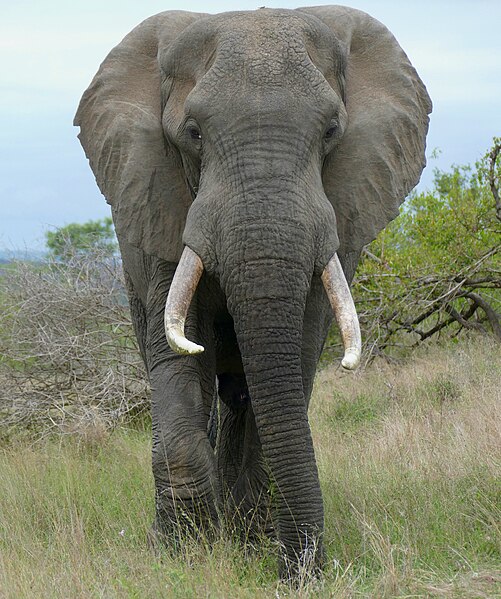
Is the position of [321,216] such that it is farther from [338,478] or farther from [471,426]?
[471,426]

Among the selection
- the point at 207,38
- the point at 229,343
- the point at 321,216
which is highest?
the point at 207,38

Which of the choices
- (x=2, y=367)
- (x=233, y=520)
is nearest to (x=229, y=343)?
(x=233, y=520)

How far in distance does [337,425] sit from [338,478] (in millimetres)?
2624

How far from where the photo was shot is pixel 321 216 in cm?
448

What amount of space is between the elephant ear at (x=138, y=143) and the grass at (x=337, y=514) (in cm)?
139

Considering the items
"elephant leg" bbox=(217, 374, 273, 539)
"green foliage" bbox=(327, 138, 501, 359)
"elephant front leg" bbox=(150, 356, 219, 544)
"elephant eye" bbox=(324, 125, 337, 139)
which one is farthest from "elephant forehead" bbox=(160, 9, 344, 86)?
"green foliage" bbox=(327, 138, 501, 359)

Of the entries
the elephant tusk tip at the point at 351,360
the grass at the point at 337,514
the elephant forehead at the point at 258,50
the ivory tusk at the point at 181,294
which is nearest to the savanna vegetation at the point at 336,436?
the grass at the point at 337,514

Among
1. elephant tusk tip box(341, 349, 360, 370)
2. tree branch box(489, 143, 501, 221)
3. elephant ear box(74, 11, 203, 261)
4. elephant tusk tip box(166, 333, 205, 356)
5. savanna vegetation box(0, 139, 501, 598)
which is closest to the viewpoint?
elephant tusk tip box(341, 349, 360, 370)

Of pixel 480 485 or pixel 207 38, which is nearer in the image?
pixel 207 38

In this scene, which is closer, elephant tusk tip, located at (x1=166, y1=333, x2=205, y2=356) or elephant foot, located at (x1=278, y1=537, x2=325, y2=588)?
elephant tusk tip, located at (x1=166, y1=333, x2=205, y2=356)

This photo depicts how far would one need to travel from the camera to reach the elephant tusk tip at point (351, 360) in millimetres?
4094

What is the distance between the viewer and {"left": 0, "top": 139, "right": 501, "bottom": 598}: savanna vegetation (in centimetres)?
470

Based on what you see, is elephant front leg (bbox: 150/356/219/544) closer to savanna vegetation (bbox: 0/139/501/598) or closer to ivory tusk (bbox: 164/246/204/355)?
savanna vegetation (bbox: 0/139/501/598)

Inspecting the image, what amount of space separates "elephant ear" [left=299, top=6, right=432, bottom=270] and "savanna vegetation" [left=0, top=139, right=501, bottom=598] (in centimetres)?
137
